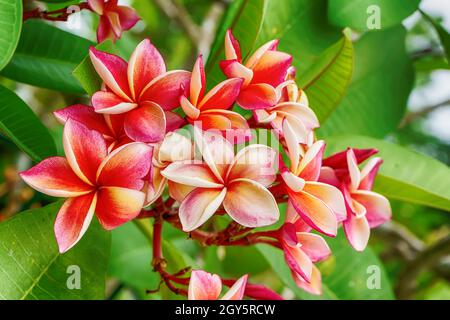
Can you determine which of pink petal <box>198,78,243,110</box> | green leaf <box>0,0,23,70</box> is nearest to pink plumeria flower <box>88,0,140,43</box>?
green leaf <box>0,0,23,70</box>

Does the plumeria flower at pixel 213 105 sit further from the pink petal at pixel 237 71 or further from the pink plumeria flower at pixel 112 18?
the pink plumeria flower at pixel 112 18

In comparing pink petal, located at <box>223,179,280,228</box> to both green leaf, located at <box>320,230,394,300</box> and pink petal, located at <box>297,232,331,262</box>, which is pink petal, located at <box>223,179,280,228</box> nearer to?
pink petal, located at <box>297,232,331,262</box>

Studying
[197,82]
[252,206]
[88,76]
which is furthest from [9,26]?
[252,206]

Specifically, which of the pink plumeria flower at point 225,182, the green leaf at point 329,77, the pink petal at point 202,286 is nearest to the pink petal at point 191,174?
the pink plumeria flower at point 225,182

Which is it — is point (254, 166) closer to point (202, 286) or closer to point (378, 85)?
point (202, 286)

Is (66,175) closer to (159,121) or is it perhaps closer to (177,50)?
(159,121)

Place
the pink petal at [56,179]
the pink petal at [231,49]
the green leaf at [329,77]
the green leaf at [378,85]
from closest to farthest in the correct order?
the pink petal at [56,179] → the pink petal at [231,49] → the green leaf at [329,77] → the green leaf at [378,85]
